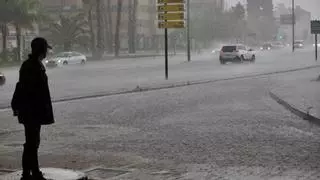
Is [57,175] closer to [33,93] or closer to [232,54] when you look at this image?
[33,93]

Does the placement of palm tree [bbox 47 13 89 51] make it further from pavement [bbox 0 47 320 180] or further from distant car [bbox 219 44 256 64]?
pavement [bbox 0 47 320 180]

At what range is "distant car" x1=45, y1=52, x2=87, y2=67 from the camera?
51.4 metres

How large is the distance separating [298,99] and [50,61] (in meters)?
35.9

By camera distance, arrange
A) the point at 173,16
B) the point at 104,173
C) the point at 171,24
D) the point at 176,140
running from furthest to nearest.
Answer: the point at 173,16 → the point at 171,24 → the point at 176,140 → the point at 104,173

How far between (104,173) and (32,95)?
6.03 feet

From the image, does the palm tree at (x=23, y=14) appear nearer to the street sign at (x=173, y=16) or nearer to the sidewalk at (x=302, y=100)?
the street sign at (x=173, y=16)

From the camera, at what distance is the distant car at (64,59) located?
51.4m

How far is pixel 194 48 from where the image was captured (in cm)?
10669

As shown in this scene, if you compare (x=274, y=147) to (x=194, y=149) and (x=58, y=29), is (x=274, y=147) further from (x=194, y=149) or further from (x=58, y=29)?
(x=58, y=29)

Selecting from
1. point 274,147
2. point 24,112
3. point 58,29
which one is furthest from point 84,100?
point 58,29

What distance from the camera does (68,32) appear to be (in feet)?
227

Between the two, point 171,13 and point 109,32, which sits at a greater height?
point 171,13

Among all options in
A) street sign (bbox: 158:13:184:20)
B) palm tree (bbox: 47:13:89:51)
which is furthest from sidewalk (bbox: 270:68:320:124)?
palm tree (bbox: 47:13:89:51)

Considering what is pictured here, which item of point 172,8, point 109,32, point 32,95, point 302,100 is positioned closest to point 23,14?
point 172,8
